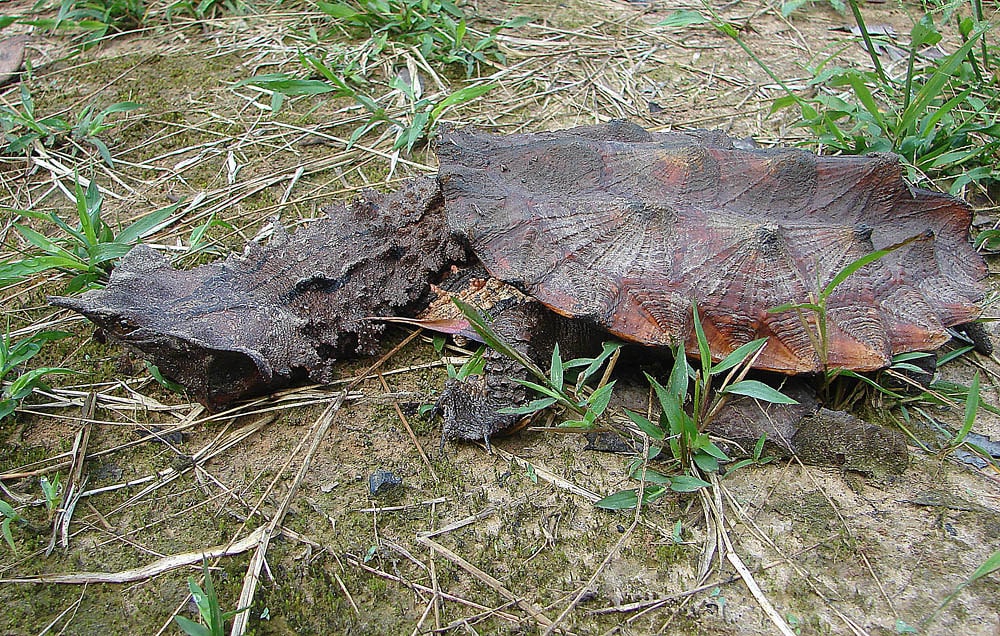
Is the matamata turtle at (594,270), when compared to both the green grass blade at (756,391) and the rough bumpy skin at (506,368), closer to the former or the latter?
the rough bumpy skin at (506,368)

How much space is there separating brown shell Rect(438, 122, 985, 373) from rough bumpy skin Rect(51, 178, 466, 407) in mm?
251

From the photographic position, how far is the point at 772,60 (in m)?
3.96

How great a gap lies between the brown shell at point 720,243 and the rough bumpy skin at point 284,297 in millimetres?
251

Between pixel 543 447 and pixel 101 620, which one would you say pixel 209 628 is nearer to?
pixel 101 620

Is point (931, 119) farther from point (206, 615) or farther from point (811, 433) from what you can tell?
point (206, 615)

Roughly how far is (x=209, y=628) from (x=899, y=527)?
176 cm

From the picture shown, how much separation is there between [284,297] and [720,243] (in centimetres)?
135

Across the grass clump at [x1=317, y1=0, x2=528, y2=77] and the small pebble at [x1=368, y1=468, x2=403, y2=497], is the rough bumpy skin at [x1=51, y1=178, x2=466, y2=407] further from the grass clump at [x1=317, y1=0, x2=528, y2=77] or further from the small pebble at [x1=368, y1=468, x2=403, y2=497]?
the grass clump at [x1=317, y1=0, x2=528, y2=77]

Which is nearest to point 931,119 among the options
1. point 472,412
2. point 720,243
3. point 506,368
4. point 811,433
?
point 720,243

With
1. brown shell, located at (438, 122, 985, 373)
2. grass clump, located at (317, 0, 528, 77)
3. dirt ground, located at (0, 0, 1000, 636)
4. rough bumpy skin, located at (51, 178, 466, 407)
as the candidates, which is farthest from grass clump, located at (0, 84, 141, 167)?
brown shell, located at (438, 122, 985, 373)

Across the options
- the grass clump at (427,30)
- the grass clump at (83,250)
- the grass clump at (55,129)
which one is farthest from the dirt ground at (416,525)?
the grass clump at (427,30)

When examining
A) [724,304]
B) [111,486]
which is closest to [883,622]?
[724,304]

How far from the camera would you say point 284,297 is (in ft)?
7.18

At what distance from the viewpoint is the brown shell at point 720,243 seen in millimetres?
2094
